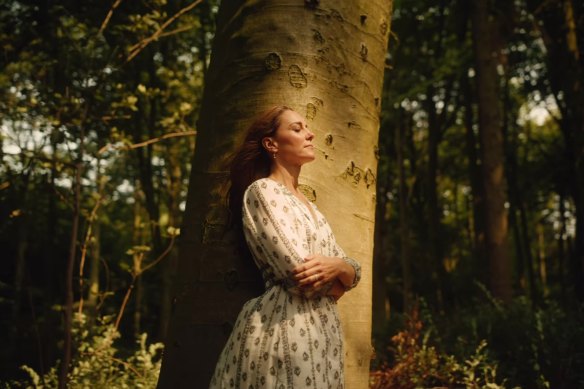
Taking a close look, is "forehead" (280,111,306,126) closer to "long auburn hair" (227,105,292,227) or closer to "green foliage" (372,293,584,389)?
"long auburn hair" (227,105,292,227)

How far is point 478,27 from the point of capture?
393 inches

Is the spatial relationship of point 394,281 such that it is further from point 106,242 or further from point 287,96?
point 287,96

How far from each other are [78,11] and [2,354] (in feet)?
25.3

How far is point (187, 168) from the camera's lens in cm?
1557

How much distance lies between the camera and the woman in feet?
6.82

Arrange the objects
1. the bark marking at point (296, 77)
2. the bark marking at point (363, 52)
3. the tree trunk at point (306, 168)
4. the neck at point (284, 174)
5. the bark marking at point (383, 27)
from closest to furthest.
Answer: the neck at point (284, 174)
the tree trunk at point (306, 168)
the bark marking at point (296, 77)
the bark marking at point (363, 52)
the bark marking at point (383, 27)

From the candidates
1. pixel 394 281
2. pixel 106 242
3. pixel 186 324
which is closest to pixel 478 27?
pixel 186 324

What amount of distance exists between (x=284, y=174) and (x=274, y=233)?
0.38m

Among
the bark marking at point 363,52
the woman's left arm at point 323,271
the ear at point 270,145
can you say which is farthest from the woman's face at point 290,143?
the bark marking at point 363,52

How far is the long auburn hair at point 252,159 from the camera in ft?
8.24

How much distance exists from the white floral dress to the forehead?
312mm

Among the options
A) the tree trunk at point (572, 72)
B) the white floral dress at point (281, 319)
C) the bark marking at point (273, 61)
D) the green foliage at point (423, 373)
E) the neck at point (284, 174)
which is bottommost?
the green foliage at point (423, 373)

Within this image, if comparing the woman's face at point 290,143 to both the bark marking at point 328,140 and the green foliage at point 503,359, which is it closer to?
the bark marking at point 328,140

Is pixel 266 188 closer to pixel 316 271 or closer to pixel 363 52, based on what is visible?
pixel 316 271
